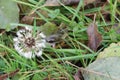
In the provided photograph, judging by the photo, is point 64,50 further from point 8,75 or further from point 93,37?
point 8,75

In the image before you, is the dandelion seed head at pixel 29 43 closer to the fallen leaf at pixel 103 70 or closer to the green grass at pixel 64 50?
the green grass at pixel 64 50

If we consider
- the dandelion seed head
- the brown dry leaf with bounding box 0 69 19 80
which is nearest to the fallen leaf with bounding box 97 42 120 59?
the dandelion seed head

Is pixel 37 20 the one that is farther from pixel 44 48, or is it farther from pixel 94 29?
pixel 94 29

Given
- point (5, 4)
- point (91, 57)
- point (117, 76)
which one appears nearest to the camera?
point (117, 76)

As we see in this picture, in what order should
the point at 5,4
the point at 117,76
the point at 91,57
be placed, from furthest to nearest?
the point at 5,4
the point at 91,57
the point at 117,76

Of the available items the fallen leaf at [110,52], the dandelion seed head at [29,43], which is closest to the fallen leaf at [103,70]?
the fallen leaf at [110,52]

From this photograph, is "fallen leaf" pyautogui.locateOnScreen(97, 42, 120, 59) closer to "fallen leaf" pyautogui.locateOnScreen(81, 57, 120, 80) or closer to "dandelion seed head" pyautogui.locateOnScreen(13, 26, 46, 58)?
"fallen leaf" pyautogui.locateOnScreen(81, 57, 120, 80)

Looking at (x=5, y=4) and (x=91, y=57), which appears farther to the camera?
(x=5, y=4)

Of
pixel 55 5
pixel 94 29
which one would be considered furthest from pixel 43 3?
pixel 94 29
